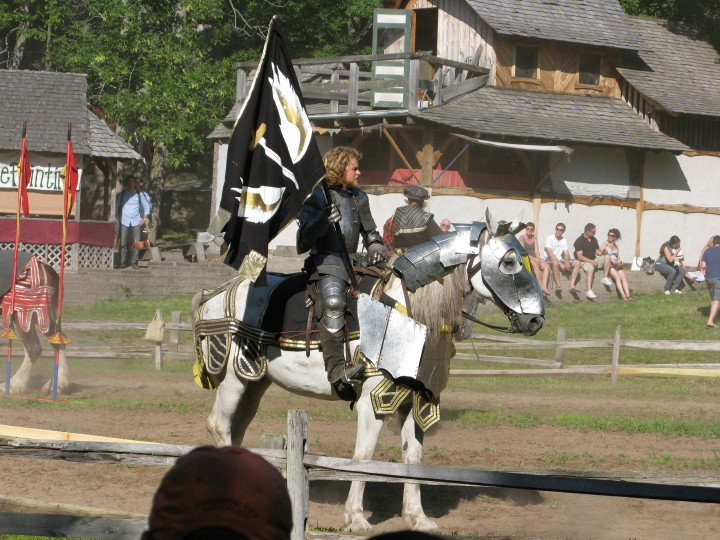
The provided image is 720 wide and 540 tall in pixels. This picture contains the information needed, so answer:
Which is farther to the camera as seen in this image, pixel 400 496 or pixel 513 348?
pixel 513 348

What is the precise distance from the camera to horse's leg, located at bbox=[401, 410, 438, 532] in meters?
7.75

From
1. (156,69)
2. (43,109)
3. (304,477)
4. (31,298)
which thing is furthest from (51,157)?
(304,477)

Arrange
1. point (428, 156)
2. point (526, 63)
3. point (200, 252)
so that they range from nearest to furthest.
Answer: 1. point (428, 156)
2. point (200, 252)
3. point (526, 63)

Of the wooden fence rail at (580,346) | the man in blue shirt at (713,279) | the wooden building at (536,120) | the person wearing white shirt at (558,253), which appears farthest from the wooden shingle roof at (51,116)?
the man in blue shirt at (713,279)

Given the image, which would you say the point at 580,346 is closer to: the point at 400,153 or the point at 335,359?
the point at 335,359

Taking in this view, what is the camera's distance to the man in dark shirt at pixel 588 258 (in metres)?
25.0

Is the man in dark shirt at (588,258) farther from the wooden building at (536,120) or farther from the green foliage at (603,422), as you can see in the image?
the green foliage at (603,422)

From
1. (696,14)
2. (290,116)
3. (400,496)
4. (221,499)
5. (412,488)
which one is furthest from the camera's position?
(696,14)

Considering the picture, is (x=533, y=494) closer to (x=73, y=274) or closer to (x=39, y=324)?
(x=39, y=324)

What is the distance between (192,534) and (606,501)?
7118 mm

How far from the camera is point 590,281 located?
25078 mm

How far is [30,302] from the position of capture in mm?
14297

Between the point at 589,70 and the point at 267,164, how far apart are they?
24975 mm

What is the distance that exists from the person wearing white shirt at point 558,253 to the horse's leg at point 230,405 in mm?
17222
